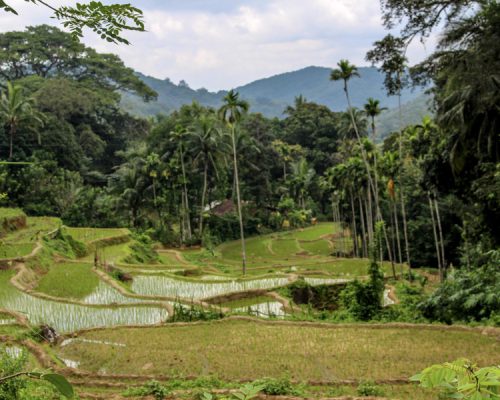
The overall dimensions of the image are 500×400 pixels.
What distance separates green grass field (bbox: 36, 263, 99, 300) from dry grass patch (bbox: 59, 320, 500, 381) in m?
4.55

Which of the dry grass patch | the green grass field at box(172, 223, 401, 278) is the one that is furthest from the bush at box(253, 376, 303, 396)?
the green grass field at box(172, 223, 401, 278)

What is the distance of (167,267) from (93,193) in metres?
13.9

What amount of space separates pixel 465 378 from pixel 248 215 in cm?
4457

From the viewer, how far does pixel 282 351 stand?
9.72 metres

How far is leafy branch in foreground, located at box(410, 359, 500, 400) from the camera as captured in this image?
173 cm

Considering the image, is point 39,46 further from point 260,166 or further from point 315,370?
point 315,370

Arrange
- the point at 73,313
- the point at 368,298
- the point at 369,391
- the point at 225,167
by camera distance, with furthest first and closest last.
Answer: the point at 225,167
the point at 368,298
the point at 73,313
the point at 369,391

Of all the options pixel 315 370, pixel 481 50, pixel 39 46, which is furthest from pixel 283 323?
pixel 39 46

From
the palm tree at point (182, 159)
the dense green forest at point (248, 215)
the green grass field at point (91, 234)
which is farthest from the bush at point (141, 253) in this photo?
the palm tree at point (182, 159)

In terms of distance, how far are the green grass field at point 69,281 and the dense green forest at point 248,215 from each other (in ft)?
0.29

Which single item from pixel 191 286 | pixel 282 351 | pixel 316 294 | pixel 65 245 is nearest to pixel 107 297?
pixel 191 286

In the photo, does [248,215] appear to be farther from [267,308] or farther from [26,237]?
[267,308]

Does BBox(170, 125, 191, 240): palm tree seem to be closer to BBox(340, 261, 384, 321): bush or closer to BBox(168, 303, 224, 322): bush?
BBox(168, 303, 224, 322): bush

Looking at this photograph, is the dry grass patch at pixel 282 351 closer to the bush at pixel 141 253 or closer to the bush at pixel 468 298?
the bush at pixel 468 298
